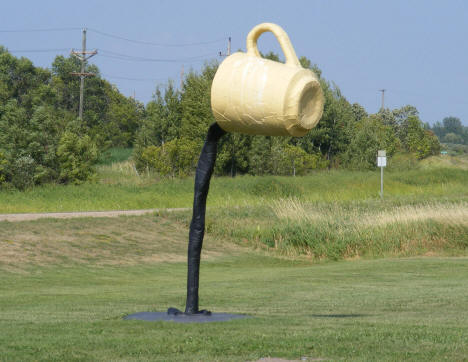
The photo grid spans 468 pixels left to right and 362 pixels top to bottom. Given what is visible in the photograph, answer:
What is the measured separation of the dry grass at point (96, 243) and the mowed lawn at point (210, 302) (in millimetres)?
44

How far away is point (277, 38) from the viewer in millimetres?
7605

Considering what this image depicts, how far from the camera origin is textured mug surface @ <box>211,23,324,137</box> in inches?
280

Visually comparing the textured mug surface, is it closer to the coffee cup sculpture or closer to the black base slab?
the coffee cup sculpture

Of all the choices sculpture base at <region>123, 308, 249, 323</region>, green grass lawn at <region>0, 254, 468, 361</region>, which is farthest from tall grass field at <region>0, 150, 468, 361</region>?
sculpture base at <region>123, 308, 249, 323</region>

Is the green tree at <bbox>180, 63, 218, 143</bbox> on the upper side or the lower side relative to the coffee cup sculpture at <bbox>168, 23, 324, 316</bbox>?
upper

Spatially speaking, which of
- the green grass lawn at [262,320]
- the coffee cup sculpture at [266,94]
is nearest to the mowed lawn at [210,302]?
the green grass lawn at [262,320]

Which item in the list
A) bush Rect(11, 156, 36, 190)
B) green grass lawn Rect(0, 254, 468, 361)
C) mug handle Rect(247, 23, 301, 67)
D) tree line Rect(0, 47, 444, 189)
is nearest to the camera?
green grass lawn Rect(0, 254, 468, 361)

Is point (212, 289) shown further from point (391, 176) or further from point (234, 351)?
point (391, 176)

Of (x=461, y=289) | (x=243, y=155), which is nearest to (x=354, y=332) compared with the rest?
(x=461, y=289)

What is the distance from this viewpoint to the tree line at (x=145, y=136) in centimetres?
4125

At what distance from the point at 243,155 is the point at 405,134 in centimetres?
3538

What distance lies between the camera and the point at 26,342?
21.5ft

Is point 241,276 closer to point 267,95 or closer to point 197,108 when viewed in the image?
point 267,95

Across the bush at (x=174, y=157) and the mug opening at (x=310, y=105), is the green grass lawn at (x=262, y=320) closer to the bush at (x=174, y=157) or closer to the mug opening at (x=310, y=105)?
the mug opening at (x=310, y=105)
